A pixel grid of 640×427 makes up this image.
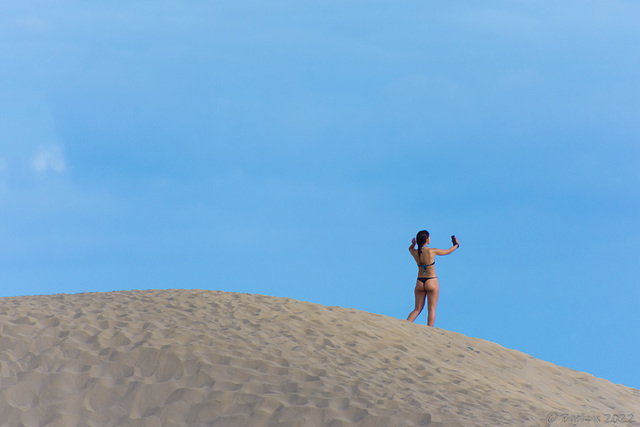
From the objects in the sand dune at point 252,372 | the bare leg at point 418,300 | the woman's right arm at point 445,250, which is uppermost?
the woman's right arm at point 445,250

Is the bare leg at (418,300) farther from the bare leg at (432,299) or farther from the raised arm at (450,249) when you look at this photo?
the raised arm at (450,249)

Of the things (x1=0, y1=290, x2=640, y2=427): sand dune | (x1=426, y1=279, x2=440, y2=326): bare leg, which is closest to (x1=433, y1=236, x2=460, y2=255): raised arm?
(x1=426, y1=279, x2=440, y2=326): bare leg

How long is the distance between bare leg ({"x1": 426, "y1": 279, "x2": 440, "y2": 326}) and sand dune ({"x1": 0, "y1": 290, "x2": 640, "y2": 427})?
3.31 ft

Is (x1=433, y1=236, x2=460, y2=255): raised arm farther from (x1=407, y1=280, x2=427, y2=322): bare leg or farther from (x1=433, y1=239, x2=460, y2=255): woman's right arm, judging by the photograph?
(x1=407, y1=280, x2=427, y2=322): bare leg

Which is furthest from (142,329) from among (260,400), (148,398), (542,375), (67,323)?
(542,375)

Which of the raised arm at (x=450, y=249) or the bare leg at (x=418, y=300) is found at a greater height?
the raised arm at (x=450, y=249)

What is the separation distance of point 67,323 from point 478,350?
9.01 metres

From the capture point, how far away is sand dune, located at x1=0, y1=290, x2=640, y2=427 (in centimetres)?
804

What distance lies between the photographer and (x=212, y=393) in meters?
8.34

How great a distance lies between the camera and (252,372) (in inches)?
355

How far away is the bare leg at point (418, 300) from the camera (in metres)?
14.5

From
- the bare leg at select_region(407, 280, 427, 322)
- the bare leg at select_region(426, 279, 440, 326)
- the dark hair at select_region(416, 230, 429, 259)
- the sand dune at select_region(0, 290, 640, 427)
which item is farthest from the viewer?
the bare leg at select_region(407, 280, 427, 322)

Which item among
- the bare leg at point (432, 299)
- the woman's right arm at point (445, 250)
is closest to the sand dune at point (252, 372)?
the bare leg at point (432, 299)

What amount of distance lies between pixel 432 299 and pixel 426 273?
0.72 metres
